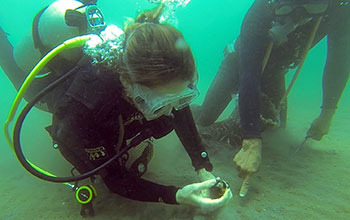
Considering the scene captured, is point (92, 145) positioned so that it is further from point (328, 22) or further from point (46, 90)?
point (328, 22)

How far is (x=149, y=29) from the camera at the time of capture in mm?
1512

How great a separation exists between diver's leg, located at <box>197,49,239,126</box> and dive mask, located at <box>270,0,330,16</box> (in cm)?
130

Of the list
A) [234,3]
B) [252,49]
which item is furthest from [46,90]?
[234,3]

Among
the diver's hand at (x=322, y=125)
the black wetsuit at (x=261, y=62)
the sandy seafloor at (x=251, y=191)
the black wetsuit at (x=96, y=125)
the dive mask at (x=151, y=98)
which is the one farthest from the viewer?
the diver's hand at (x=322, y=125)

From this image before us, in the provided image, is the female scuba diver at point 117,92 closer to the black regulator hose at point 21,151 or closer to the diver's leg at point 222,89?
the black regulator hose at point 21,151

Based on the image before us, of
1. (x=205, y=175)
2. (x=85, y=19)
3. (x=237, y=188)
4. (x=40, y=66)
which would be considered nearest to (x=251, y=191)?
(x=237, y=188)

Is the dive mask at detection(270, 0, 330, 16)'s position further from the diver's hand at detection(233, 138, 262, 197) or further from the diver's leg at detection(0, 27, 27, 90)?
the diver's leg at detection(0, 27, 27, 90)

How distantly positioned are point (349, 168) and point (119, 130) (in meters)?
2.92

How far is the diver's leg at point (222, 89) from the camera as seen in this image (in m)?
4.26

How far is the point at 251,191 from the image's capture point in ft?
7.93

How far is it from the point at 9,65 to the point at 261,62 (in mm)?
3851

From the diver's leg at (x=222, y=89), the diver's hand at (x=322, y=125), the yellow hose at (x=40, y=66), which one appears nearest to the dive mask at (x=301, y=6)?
the diver's leg at (x=222, y=89)

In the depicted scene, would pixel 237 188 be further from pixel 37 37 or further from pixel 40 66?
pixel 37 37

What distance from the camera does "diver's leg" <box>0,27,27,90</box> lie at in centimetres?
345
